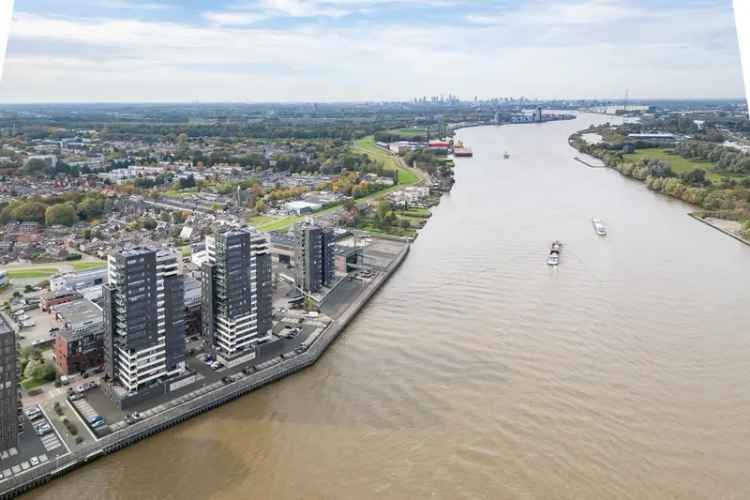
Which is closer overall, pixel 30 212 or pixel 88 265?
pixel 88 265

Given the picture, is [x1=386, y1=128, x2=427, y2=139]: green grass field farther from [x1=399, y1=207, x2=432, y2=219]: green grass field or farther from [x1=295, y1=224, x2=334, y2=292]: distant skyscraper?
[x1=295, y1=224, x2=334, y2=292]: distant skyscraper

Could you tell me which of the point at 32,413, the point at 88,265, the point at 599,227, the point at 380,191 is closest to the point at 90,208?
the point at 88,265

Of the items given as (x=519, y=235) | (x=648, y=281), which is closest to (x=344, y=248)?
(x=519, y=235)

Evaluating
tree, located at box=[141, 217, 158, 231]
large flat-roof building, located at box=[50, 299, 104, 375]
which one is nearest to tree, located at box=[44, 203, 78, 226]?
tree, located at box=[141, 217, 158, 231]

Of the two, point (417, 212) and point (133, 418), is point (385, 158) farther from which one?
point (133, 418)

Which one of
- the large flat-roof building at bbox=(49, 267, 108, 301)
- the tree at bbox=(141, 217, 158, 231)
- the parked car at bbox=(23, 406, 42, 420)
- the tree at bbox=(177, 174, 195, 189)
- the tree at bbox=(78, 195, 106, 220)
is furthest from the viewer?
the tree at bbox=(177, 174, 195, 189)

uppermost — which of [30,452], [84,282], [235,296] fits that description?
[235,296]

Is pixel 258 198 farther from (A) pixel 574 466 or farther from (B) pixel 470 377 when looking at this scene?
(A) pixel 574 466
